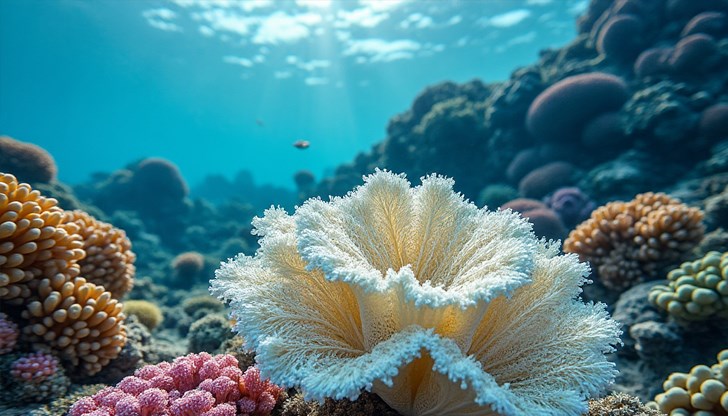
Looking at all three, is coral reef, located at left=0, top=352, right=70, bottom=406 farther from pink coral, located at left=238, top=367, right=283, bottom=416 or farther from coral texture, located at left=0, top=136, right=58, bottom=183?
coral texture, located at left=0, top=136, right=58, bottom=183

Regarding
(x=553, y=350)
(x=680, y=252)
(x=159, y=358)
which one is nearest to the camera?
(x=553, y=350)

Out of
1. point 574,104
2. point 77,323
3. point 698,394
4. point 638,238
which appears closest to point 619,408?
point 698,394

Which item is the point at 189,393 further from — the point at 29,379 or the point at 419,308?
the point at 29,379

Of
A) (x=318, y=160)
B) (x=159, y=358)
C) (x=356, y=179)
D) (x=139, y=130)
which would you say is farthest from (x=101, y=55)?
(x=318, y=160)

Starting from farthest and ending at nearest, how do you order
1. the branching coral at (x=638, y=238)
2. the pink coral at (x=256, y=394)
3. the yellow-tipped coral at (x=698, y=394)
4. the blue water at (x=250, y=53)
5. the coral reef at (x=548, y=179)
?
the blue water at (x=250, y=53)
the coral reef at (x=548, y=179)
the branching coral at (x=638, y=238)
the yellow-tipped coral at (x=698, y=394)
the pink coral at (x=256, y=394)

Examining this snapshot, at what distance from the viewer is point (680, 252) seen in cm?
432

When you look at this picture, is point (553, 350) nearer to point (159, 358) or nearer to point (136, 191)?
point (159, 358)

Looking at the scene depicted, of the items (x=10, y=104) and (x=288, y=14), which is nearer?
(x=288, y=14)

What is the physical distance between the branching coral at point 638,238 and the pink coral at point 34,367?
5.70 meters

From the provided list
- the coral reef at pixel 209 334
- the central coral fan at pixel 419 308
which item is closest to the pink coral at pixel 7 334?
the coral reef at pixel 209 334

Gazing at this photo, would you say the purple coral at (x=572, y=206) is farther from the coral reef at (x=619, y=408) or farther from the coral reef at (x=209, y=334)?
the coral reef at (x=209, y=334)

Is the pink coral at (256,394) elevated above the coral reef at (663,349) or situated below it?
below

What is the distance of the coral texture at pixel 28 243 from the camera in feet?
8.09

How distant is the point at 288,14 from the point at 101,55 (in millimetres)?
32871
